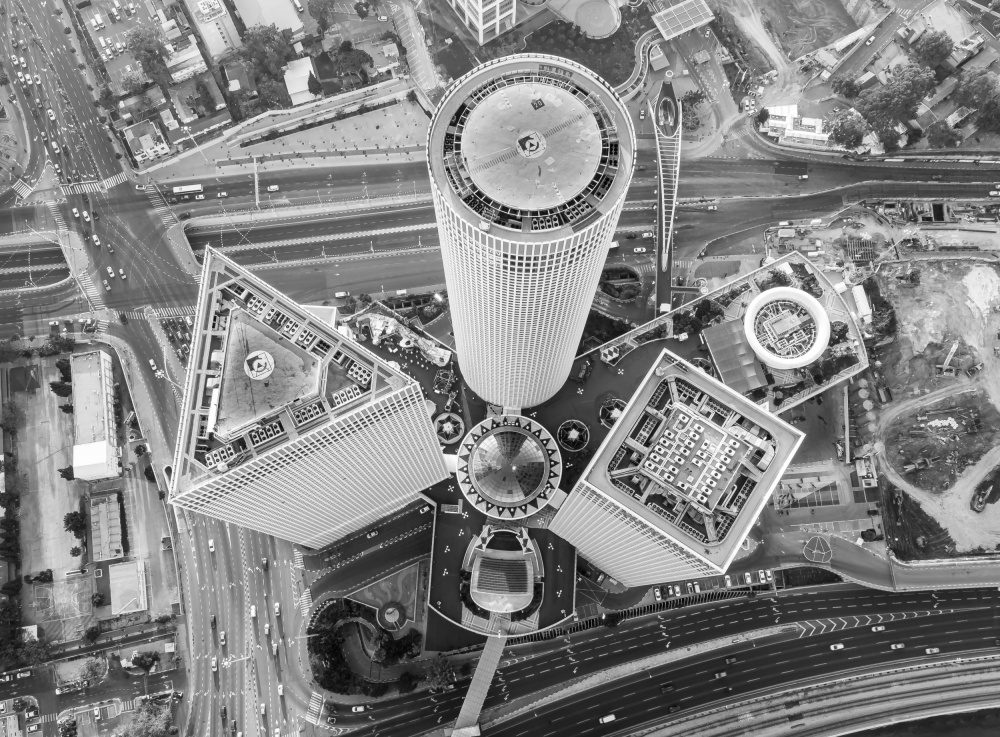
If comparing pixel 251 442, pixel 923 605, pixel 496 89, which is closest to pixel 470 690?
pixel 251 442

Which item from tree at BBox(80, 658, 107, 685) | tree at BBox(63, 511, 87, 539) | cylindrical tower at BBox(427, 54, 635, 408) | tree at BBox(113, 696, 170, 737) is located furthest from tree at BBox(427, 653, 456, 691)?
cylindrical tower at BBox(427, 54, 635, 408)

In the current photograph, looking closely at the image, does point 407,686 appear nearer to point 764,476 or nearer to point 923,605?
point 764,476

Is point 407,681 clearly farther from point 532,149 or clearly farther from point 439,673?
point 532,149

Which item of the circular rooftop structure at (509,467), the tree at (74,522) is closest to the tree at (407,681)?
the circular rooftop structure at (509,467)

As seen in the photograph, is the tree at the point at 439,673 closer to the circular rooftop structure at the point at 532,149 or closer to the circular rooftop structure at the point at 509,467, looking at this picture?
the circular rooftop structure at the point at 509,467

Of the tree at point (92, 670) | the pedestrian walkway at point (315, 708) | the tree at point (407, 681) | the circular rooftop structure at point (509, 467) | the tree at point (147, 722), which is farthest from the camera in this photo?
the pedestrian walkway at point (315, 708)

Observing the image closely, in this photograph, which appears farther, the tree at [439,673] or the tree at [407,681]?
the tree at [407,681]
